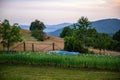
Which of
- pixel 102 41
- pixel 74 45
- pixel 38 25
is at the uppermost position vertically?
pixel 38 25

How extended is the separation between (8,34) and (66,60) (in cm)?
947

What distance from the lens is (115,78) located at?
49.1 ft

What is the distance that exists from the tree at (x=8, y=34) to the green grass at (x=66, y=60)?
628 centimetres

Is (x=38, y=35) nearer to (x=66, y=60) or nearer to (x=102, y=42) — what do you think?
(x=102, y=42)

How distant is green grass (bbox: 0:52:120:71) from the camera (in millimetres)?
18766

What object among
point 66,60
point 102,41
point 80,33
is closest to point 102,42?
point 102,41

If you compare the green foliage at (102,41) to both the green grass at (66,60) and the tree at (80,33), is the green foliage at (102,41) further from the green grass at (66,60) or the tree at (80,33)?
the green grass at (66,60)

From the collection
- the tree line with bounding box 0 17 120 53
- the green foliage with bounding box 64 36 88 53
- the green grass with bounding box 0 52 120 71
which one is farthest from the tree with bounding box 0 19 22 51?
the green grass with bounding box 0 52 120 71

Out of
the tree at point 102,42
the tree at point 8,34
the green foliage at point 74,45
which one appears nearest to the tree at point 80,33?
the green foliage at point 74,45

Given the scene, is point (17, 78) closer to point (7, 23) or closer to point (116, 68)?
point (116, 68)

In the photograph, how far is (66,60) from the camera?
767 inches

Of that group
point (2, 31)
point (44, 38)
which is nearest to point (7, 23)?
point (2, 31)

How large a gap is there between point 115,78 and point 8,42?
14914mm

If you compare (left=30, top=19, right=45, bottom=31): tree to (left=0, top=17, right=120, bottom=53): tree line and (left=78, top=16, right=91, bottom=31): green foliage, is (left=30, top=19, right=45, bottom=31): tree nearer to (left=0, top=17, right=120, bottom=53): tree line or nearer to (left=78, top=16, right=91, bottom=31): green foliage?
(left=0, top=17, right=120, bottom=53): tree line
